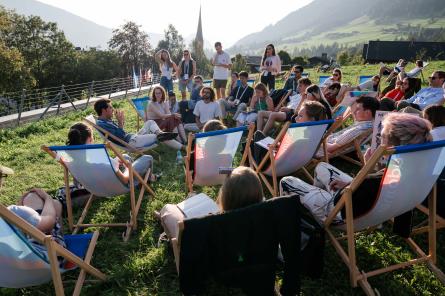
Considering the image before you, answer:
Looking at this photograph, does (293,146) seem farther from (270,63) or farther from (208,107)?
(270,63)

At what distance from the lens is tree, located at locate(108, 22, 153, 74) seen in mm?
53000

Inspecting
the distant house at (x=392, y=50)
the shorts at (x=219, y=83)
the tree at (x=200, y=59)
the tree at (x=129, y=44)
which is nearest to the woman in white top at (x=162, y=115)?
the shorts at (x=219, y=83)

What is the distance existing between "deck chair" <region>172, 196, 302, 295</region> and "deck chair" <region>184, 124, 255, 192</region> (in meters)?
1.40

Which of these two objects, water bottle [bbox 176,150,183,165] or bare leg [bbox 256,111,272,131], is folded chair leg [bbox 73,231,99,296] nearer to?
water bottle [bbox 176,150,183,165]

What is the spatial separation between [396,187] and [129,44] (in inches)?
2236

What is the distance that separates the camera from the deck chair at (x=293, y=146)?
340cm

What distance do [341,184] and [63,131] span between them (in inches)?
278

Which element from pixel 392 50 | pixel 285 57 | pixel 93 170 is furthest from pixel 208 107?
pixel 392 50

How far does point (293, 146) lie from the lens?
3.56m

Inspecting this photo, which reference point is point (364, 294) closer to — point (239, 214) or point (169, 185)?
point (239, 214)

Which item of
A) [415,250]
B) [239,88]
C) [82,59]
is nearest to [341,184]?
[415,250]

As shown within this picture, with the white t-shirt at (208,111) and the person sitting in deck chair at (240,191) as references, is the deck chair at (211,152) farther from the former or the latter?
the white t-shirt at (208,111)

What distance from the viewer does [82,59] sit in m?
42.2

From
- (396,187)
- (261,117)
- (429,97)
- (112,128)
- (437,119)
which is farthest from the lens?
(261,117)
